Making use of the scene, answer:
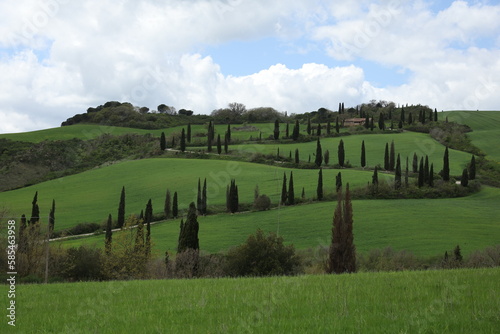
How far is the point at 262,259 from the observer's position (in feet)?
139

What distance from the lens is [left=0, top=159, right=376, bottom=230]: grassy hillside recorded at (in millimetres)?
96438

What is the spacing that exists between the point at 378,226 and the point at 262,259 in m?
36.0

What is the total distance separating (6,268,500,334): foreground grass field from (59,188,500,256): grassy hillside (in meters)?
48.7

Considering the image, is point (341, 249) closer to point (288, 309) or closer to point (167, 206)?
point (288, 309)

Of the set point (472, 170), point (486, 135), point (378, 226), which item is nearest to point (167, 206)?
point (378, 226)

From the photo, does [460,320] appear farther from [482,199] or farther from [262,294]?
[482,199]

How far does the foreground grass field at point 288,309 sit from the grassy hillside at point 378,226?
4868cm

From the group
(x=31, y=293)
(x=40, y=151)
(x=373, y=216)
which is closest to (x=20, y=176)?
(x=40, y=151)

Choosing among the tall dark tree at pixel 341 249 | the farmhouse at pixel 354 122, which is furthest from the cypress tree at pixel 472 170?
the farmhouse at pixel 354 122

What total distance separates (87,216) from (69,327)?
289 feet

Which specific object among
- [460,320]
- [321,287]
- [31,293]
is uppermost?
[460,320]

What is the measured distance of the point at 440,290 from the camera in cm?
1270

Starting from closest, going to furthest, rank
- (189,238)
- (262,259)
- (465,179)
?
(262,259) < (189,238) < (465,179)

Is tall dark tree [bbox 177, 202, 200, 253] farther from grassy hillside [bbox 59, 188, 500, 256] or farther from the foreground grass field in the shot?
the foreground grass field
